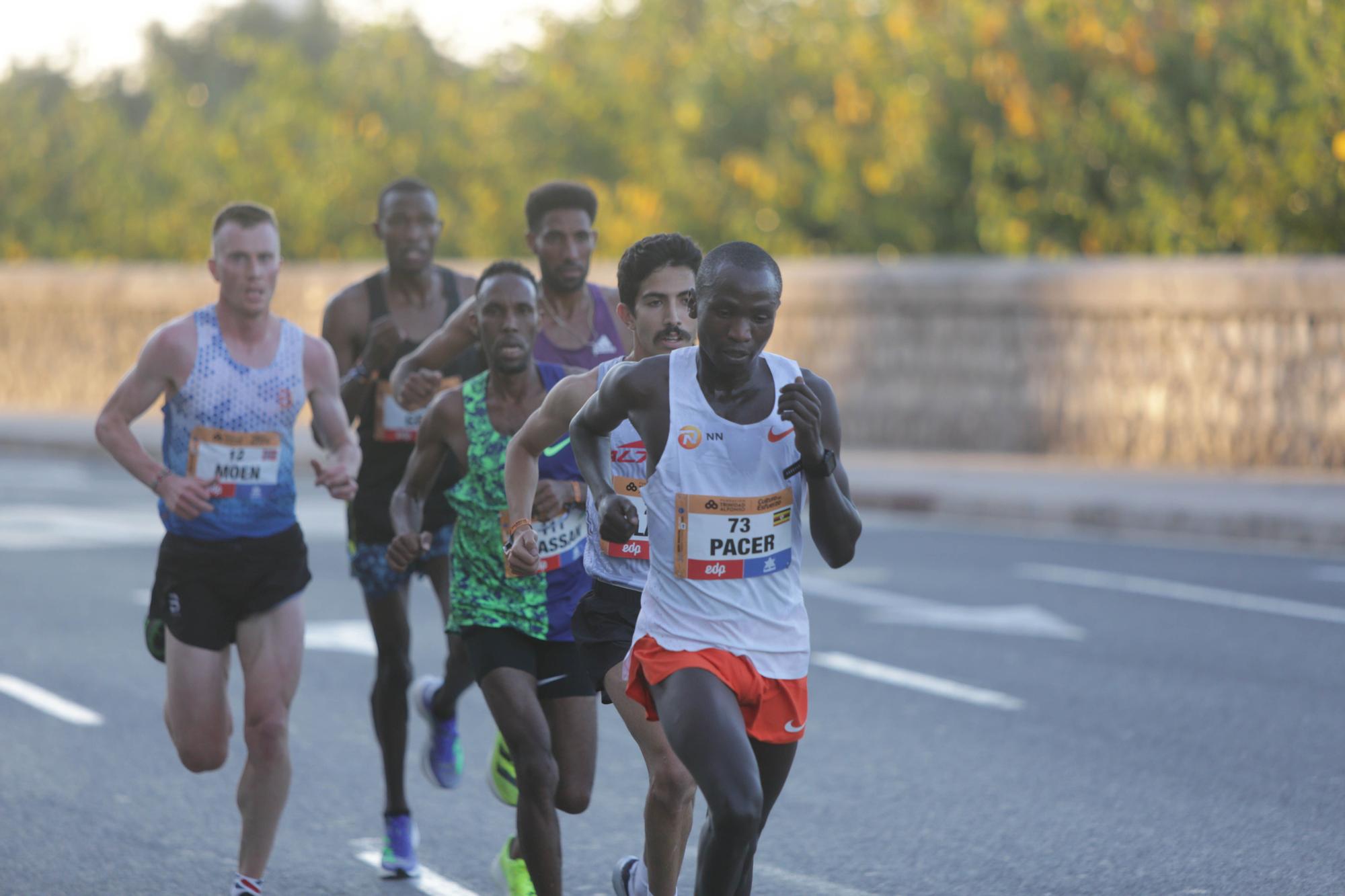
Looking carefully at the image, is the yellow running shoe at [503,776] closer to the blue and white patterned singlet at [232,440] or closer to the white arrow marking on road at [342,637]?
the blue and white patterned singlet at [232,440]

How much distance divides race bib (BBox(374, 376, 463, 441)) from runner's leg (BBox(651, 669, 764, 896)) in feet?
9.02

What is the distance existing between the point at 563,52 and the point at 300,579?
3828cm

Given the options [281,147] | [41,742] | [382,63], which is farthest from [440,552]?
[382,63]

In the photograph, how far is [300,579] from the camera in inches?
230

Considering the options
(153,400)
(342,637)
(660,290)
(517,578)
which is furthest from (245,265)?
(342,637)

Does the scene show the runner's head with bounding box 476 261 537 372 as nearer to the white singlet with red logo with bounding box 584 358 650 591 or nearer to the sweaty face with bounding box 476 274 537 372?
the sweaty face with bounding box 476 274 537 372

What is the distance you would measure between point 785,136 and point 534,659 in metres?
25.7

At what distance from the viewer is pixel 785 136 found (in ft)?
100

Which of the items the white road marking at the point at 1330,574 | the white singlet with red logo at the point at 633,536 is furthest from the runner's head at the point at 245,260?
the white road marking at the point at 1330,574

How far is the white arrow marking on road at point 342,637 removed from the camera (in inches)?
417

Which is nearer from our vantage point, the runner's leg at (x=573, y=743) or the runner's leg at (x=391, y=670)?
the runner's leg at (x=573, y=743)

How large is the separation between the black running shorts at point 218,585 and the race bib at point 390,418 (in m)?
1.19

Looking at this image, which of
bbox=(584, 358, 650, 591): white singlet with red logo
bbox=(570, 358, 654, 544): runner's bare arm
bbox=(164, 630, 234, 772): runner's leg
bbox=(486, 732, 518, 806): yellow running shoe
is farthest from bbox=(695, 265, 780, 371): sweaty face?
bbox=(486, 732, 518, 806): yellow running shoe

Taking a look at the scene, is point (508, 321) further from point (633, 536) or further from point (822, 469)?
point (822, 469)
